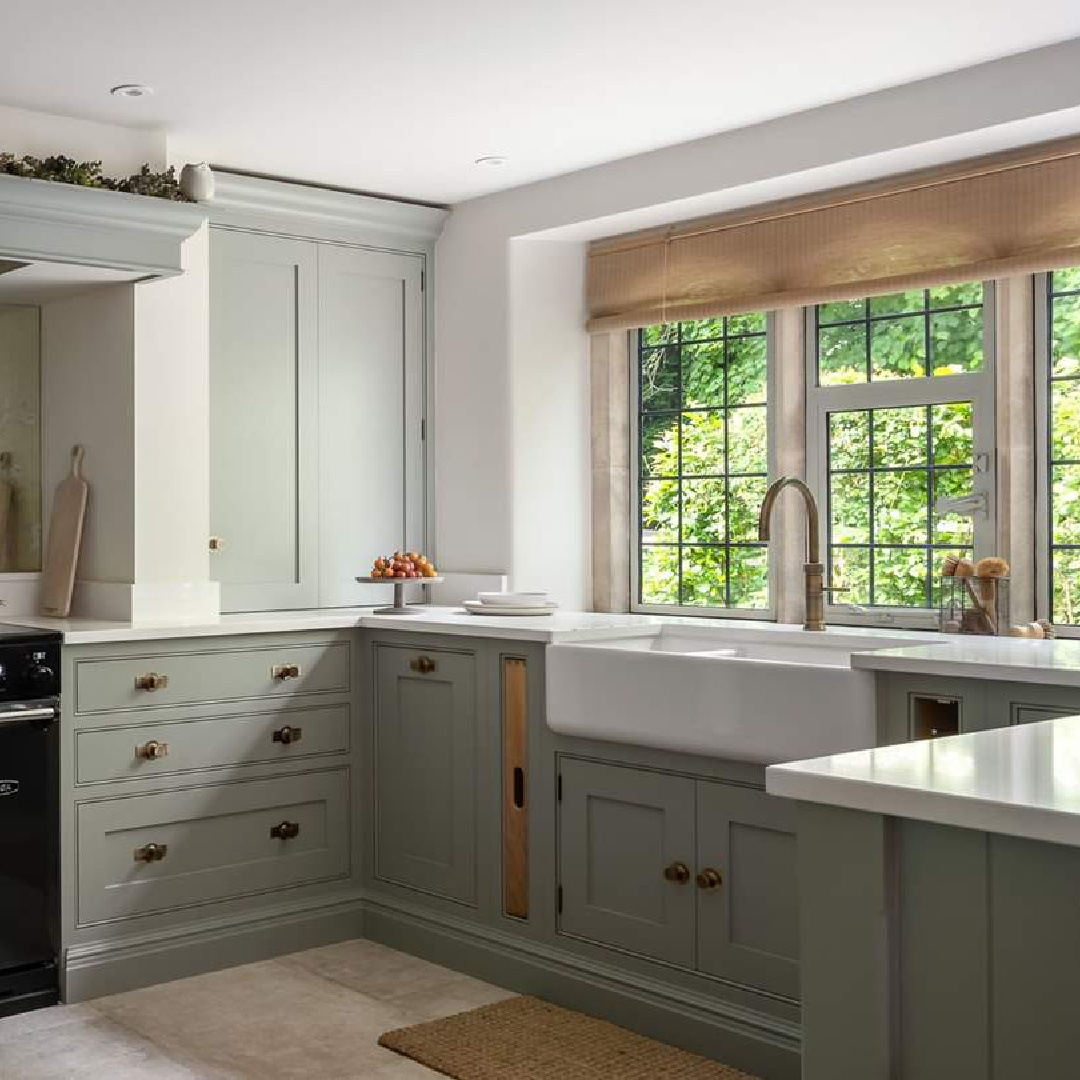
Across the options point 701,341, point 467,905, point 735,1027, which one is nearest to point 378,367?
point 701,341

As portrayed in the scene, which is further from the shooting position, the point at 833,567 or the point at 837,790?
the point at 833,567

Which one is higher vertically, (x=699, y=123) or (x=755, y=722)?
(x=699, y=123)

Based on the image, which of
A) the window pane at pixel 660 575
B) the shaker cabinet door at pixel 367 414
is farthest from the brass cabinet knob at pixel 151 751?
the window pane at pixel 660 575

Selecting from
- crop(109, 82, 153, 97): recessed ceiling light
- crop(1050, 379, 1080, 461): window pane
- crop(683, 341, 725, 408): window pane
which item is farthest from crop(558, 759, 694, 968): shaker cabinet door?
crop(109, 82, 153, 97): recessed ceiling light

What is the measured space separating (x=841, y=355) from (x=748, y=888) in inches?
67.9

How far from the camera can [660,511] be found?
4789 mm

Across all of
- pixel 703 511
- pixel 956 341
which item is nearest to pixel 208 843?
pixel 703 511

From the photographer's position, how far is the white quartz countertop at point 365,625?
12.4 ft

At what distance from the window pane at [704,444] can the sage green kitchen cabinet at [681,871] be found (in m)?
Result: 1.32

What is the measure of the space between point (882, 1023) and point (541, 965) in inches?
97.4

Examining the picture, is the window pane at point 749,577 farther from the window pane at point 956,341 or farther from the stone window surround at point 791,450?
the window pane at point 956,341

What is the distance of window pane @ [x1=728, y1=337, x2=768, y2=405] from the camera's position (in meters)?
4.47

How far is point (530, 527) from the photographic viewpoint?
479 centimetres

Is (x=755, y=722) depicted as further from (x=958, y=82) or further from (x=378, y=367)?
(x=378, y=367)
